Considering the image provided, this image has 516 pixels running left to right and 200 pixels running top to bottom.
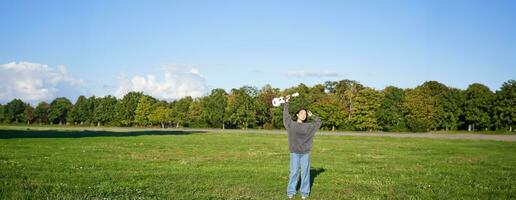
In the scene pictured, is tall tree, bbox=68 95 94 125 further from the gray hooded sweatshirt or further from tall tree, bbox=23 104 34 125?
the gray hooded sweatshirt

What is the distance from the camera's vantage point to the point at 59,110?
170250 mm

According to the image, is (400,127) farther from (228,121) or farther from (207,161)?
(207,161)

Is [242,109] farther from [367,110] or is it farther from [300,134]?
[300,134]

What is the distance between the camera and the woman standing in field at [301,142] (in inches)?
560

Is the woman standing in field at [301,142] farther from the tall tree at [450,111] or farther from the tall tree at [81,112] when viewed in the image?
the tall tree at [81,112]

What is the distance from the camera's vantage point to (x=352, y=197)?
14.8 m

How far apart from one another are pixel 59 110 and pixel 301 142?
171636 mm

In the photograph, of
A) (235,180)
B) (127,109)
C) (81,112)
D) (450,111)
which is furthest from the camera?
(81,112)

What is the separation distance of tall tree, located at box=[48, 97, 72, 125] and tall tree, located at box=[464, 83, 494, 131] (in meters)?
131

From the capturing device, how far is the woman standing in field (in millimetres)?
14227

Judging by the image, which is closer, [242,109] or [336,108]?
[336,108]

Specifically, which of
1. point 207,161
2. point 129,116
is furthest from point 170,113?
point 207,161

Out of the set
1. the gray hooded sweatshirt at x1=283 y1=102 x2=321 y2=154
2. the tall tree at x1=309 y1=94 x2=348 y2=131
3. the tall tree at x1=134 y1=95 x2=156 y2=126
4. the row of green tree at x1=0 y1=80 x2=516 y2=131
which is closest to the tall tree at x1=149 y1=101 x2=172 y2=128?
the row of green tree at x1=0 y1=80 x2=516 y2=131

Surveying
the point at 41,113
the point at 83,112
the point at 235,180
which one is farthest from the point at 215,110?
the point at 235,180
